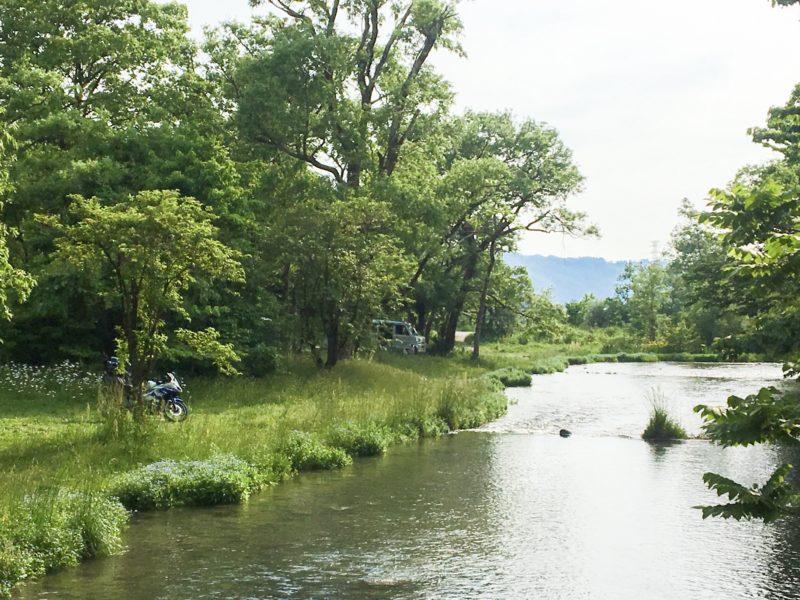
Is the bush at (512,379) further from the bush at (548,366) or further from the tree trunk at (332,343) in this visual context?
the tree trunk at (332,343)

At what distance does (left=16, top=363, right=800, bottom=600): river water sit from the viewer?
34.0 feet

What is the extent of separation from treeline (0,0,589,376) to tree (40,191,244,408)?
5 cm

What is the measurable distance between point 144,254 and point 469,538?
346 inches

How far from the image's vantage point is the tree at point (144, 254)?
16.8 m

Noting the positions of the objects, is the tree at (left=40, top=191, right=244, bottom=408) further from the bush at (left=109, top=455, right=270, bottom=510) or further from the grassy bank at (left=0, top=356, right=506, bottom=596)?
the bush at (left=109, top=455, right=270, bottom=510)

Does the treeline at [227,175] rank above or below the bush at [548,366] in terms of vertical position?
above

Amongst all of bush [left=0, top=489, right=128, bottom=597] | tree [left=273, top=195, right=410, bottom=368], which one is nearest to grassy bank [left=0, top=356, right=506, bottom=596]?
bush [left=0, top=489, right=128, bottom=597]

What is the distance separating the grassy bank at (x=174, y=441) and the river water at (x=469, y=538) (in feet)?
1.52

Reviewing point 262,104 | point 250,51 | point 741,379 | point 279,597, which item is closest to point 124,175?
point 262,104

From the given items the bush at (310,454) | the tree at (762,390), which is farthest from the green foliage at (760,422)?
the bush at (310,454)

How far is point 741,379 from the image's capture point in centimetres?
4341

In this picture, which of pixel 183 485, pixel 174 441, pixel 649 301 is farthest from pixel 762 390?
A: pixel 649 301

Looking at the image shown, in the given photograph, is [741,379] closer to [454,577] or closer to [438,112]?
[438,112]

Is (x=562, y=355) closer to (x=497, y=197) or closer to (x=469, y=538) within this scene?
(x=497, y=197)
